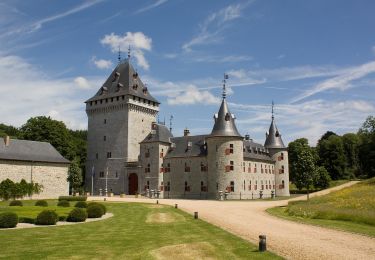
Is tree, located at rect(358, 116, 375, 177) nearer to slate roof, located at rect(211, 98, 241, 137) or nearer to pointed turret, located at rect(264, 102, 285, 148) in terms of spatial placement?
pointed turret, located at rect(264, 102, 285, 148)

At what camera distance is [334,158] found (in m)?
82.6

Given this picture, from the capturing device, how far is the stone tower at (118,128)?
189 ft

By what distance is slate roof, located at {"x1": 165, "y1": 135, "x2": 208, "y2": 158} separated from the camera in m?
52.8

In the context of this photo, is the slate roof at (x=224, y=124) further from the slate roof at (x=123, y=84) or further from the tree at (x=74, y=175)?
the tree at (x=74, y=175)

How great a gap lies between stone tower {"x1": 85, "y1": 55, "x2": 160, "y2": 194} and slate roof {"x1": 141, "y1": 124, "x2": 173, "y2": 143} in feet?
11.2

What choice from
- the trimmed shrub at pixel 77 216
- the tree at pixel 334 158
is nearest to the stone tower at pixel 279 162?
the tree at pixel 334 158

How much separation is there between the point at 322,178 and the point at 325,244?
54.8m

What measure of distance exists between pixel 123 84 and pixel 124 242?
48.5 meters

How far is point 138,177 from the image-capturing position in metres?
55.6

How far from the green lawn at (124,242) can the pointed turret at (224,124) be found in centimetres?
2976

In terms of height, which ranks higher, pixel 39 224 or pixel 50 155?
pixel 50 155

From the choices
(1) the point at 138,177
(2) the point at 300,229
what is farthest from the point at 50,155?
(2) the point at 300,229

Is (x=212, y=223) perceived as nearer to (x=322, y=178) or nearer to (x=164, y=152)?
(x=164, y=152)

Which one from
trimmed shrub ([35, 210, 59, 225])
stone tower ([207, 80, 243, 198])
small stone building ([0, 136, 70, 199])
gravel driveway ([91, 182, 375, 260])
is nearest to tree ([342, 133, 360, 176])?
stone tower ([207, 80, 243, 198])
